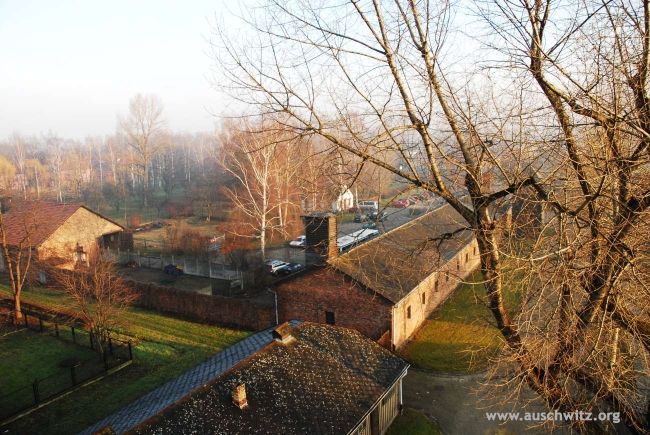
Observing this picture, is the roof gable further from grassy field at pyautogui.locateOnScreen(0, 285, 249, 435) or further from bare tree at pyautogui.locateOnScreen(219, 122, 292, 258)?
bare tree at pyautogui.locateOnScreen(219, 122, 292, 258)

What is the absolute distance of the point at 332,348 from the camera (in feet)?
39.3

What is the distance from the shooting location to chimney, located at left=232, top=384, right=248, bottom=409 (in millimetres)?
9148

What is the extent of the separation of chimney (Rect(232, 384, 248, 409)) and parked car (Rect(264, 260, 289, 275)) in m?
18.2

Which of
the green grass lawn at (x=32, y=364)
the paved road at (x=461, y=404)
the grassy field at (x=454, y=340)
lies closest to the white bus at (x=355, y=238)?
the grassy field at (x=454, y=340)

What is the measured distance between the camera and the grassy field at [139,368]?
13234 mm

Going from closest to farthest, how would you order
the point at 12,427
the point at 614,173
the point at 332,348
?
the point at 614,173 < the point at 332,348 < the point at 12,427

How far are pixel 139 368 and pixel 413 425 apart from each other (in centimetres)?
1027

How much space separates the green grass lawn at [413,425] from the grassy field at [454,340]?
92.0 inches

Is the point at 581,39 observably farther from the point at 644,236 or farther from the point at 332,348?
the point at 332,348

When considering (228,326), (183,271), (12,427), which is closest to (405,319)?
(228,326)

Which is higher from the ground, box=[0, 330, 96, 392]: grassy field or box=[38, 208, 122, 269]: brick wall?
box=[38, 208, 122, 269]: brick wall

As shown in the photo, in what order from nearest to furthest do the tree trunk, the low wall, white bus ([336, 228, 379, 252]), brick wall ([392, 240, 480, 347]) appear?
white bus ([336, 228, 379, 252]) < brick wall ([392, 240, 480, 347]) < the low wall < the tree trunk

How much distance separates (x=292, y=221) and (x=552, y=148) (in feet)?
107

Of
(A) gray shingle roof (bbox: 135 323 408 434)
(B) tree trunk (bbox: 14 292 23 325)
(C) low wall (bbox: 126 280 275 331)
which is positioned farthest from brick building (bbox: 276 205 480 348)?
(B) tree trunk (bbox: 14 292 23 325)
